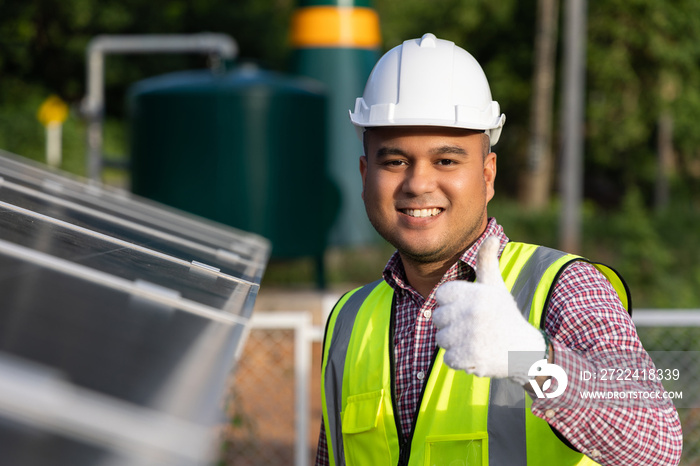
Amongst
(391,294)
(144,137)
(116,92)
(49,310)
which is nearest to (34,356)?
(49,310)

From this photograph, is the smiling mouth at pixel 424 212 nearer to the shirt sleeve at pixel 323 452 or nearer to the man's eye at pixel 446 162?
the man's eye at pixel 446 162

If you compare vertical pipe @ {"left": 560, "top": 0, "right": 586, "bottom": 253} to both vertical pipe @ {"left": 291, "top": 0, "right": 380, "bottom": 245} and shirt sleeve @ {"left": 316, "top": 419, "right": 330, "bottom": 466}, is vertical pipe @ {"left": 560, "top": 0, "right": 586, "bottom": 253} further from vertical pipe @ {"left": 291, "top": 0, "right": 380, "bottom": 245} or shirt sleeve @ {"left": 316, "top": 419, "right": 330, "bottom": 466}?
shirt sleeve @ {"left": 316, "top": 419, "right": 330, "bottom": 466}

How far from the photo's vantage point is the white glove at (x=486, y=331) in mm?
1688

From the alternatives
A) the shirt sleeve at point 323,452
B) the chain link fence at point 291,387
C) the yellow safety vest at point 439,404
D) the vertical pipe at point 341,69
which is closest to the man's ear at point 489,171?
the yellow safety vest at point 439,404

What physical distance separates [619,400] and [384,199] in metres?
0.89

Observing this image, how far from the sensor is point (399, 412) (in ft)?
7.73

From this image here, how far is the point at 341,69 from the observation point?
1270 cm

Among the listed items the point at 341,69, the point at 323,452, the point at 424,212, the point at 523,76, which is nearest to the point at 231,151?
the point at 341,69

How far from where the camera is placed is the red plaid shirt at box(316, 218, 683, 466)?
183cm

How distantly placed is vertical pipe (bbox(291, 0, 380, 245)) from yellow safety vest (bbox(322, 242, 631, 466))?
32.6 feet

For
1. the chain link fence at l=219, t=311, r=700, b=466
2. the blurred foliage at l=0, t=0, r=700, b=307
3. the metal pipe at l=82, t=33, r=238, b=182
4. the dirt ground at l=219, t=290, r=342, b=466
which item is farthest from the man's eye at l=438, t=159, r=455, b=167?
the blurred foliage at l=0, t=0, r=700, b=307

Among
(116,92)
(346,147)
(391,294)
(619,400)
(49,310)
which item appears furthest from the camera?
(116,92)

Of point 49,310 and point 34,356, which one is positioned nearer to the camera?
point 34,356

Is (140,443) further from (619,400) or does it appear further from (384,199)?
(384,199)
